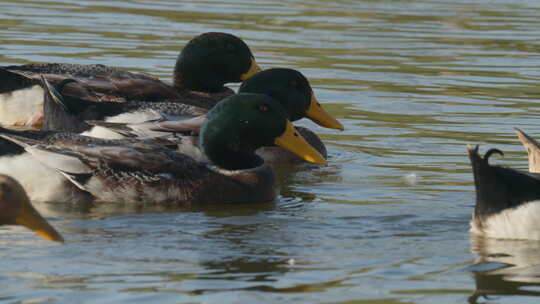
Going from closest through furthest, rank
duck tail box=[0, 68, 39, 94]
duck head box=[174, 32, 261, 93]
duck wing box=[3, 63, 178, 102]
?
duck wing box=[3, 63, 178, 102] < duck tail box=[0, 68, 39, 94] < duck head box=[174, 32, 261, 93]

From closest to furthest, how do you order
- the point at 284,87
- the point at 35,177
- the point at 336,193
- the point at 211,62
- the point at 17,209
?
the point at 17,209 → the point at 35,177 → the point at 336,193 → the point at 284,87 → the point at 211,62

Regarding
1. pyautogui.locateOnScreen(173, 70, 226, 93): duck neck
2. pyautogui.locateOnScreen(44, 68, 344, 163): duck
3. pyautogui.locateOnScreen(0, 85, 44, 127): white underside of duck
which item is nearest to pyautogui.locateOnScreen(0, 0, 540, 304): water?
pyautogui.locateOnScreen(44, 68, 344, 163): duck

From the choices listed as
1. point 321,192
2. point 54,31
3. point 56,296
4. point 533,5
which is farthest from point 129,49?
point 56,296

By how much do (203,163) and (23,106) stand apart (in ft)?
11.6

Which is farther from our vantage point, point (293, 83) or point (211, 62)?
point (211, 62)

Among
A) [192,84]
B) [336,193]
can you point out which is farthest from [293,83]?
[336,193]

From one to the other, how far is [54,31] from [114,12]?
258 cm

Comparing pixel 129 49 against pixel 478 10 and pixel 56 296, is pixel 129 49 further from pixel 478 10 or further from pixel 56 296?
pixel 56 296

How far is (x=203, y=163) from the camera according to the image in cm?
1007

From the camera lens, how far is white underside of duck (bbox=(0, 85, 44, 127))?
13.0 meters

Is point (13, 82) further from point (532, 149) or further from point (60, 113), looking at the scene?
point (532, 149)

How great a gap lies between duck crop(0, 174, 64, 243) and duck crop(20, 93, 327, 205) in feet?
7.52

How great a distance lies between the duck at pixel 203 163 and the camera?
31.2 feet

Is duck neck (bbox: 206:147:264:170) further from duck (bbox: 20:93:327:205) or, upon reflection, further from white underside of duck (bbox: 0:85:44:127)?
Answer: white underside of duck (bbox: 0:85:44:127)
